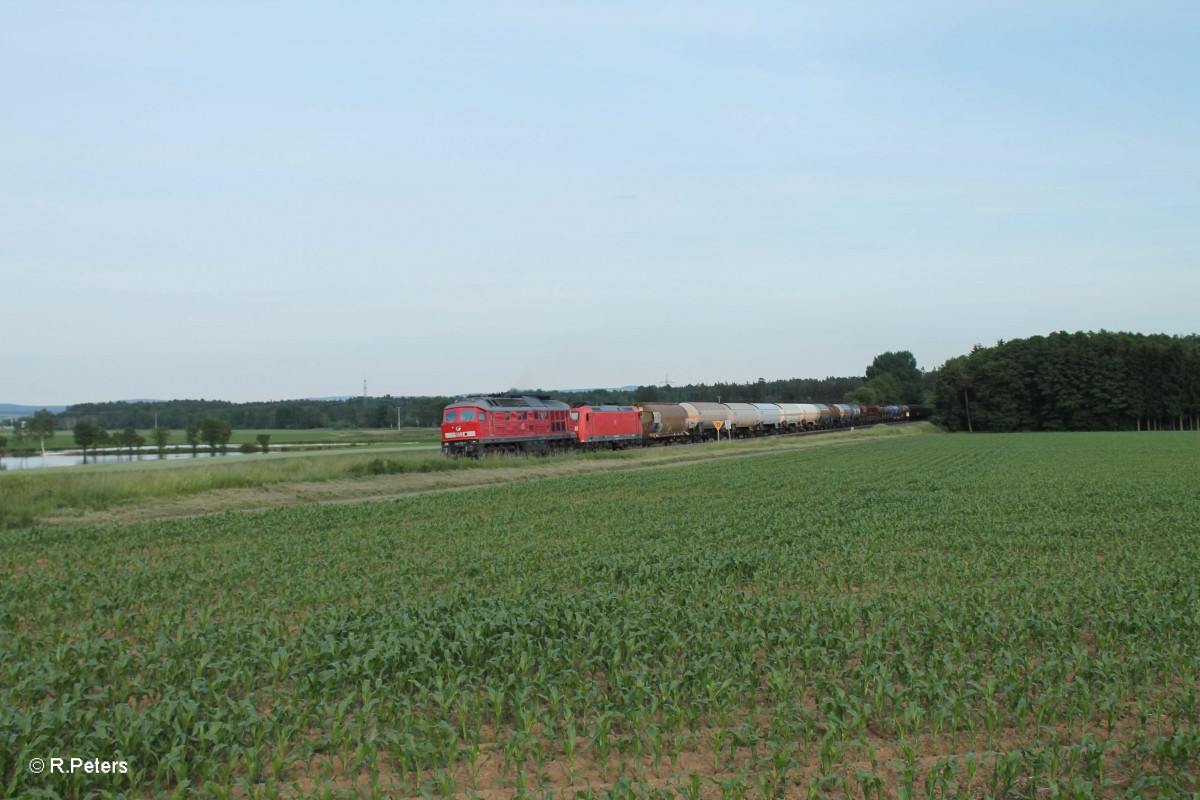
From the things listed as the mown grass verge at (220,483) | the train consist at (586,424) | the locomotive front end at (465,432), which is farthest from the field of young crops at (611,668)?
the train consist at (586,424)

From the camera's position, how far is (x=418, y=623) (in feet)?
33.1

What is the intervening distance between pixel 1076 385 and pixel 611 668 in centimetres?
11641

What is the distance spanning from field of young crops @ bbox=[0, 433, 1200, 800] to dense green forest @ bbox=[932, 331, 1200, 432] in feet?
334

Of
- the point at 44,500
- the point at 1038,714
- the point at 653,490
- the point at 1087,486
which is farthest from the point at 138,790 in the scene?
the point at 1087,486

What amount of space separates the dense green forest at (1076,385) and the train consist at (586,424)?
3350 cm

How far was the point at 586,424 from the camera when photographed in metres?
58.3

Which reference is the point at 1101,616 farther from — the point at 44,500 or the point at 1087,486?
the point at 44,500

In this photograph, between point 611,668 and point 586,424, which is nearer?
point 611,668

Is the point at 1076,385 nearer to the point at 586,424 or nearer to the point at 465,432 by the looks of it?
the point at 586,424

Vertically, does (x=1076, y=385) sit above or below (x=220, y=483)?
above

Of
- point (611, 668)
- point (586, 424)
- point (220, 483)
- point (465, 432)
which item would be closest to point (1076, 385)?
point (586, 424)

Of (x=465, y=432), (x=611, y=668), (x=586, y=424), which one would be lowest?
(x=611, y=668)

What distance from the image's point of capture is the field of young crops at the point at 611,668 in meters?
6.40

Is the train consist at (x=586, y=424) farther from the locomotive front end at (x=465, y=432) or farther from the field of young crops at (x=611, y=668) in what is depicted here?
the field of young crops at (x=611, y=668)
